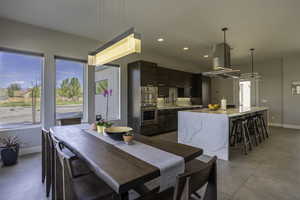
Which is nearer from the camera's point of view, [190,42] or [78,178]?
[78,178]

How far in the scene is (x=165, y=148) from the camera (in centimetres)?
160

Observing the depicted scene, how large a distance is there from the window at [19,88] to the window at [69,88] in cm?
41

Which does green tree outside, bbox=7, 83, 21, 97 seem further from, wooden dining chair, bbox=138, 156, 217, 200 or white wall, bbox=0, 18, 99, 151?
wooden dining chair, bbox=138, 156, 217, 200

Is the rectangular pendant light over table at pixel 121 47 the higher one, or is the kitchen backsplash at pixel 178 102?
the rectangular pendant light over table at pixel 121 47

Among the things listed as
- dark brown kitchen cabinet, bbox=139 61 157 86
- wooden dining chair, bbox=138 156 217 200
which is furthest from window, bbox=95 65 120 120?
wooden dining chair, bbox=138 156 217 200

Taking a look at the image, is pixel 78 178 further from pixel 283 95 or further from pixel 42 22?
pixel 283 95

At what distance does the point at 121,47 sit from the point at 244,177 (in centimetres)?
275

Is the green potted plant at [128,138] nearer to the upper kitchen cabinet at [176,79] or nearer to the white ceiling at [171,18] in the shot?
the white ceiling at [171,18]

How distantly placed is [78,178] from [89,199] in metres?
0.39

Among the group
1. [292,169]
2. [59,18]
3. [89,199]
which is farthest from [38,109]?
[292,169]

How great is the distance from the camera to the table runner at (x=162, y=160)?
1183 mm

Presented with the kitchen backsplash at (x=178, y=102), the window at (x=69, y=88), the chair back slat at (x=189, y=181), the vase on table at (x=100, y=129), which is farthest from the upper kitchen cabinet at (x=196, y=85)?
the chair back slat at (x=189, y=181)

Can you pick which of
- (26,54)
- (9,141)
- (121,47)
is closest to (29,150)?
(9,141)

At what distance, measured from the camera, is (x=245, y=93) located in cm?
779
